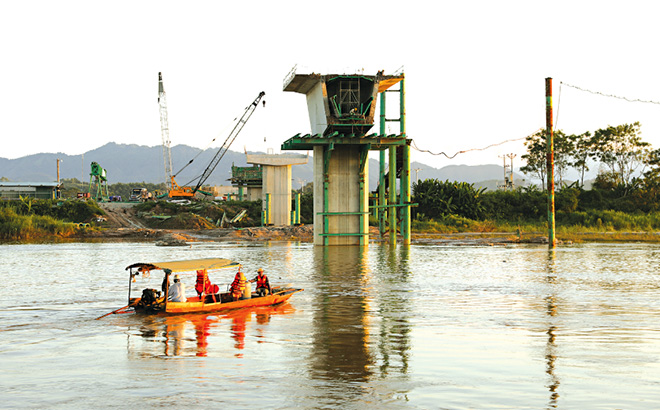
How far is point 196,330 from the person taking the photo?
2144 centimetres

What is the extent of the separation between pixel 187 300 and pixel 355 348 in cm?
943

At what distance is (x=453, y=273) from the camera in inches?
1619

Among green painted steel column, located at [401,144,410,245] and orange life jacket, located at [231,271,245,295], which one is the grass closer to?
green painted steel column, located at [401,144,410,245]

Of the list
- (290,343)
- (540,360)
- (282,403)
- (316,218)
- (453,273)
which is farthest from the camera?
(316,218)

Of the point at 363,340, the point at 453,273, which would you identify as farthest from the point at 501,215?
the point at 363,340

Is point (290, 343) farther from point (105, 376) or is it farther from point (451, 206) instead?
point (451, 206)

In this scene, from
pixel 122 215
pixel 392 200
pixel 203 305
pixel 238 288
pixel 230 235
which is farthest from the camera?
pixel 122 215

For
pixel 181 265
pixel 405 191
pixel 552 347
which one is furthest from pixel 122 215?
pixel 552 347

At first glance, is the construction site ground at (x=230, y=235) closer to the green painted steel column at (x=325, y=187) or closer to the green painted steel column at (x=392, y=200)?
the green painted steel column at (x=392, y=200)

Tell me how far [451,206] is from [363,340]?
267 ft

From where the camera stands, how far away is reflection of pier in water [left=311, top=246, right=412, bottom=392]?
629 inches

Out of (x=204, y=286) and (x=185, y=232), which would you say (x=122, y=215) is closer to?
(x=185, y=232)

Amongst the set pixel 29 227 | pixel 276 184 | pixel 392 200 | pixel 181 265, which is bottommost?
pixel 181 265

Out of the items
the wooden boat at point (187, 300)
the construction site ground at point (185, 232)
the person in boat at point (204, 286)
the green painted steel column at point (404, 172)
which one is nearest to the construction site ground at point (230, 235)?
the construction site ground at point (185, 232)
